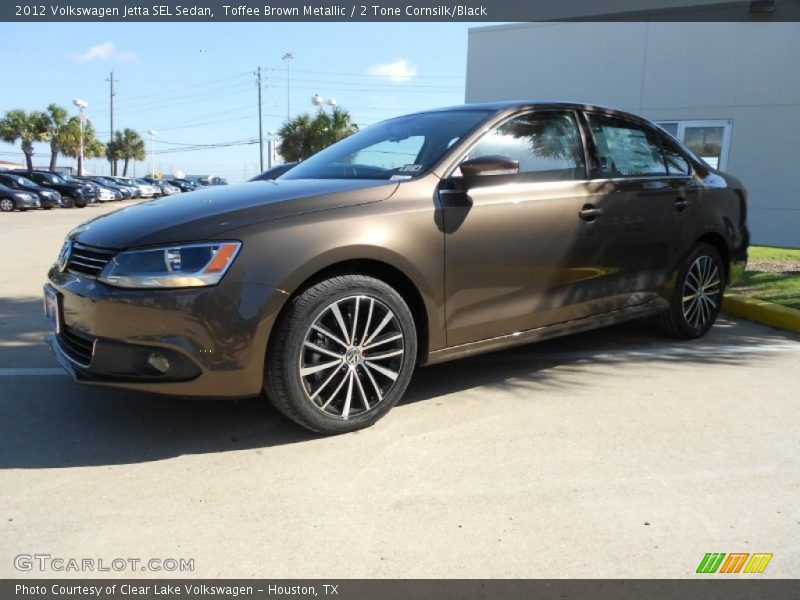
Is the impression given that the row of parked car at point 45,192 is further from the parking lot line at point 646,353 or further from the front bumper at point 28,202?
the parking lot line at point 646,353

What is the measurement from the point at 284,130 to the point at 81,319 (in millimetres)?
40927

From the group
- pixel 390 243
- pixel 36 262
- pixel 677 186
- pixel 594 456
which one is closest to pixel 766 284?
pixel 677 186

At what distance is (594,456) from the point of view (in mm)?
3010

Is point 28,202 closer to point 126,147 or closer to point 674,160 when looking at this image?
point 674,160

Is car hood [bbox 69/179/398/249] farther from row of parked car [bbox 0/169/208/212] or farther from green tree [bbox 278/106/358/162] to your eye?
green tree [bbox 278/106/358/162]

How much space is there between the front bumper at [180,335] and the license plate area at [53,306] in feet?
0.84

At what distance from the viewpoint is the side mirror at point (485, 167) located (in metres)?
3.31

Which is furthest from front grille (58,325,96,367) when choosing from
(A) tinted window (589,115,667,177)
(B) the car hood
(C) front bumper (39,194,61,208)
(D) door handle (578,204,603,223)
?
(C) front bumper (39,194,61,208)

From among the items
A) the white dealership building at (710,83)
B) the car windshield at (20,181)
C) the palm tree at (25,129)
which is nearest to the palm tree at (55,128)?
the palm tree at (25,129)

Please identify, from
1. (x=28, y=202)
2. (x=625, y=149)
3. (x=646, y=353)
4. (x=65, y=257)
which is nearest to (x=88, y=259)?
(x=65, y=257)

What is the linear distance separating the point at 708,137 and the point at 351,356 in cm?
1470

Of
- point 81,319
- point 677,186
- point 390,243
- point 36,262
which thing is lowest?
point 36,262

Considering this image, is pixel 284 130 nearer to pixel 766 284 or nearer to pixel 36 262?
pixel 36 262

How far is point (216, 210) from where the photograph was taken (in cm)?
303
